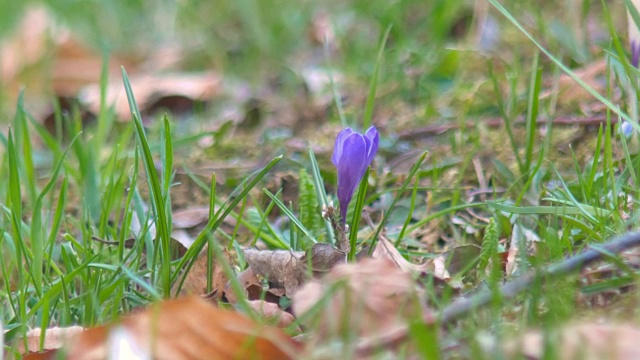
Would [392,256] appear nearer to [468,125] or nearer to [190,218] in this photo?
[190,218]

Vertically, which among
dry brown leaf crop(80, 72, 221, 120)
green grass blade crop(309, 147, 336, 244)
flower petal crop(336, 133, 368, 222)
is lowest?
dry brown leaf crop(80, 72, 221, 120)

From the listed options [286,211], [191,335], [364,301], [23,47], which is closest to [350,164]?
[286,211]

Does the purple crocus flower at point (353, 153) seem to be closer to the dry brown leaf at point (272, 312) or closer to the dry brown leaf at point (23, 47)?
the dry brown leaf at point (272, 312)

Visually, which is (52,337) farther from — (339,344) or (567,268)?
(567,268)

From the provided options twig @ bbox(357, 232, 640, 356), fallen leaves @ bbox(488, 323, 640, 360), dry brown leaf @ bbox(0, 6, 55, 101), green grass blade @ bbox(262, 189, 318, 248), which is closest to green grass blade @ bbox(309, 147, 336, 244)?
green grass blade @ bbox(262, 189, 318, 248)

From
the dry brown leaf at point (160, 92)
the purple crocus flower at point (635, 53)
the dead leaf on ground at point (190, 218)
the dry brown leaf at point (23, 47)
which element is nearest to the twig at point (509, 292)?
the purple crocus flower at point (635, 53)

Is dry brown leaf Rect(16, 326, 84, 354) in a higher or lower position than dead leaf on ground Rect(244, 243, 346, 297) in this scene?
lower

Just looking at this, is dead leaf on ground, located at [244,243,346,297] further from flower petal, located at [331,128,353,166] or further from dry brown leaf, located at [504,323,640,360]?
dry brown leaf, located at [504,323,640,360]

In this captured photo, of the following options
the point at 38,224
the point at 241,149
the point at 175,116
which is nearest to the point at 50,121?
the point at 175,116
